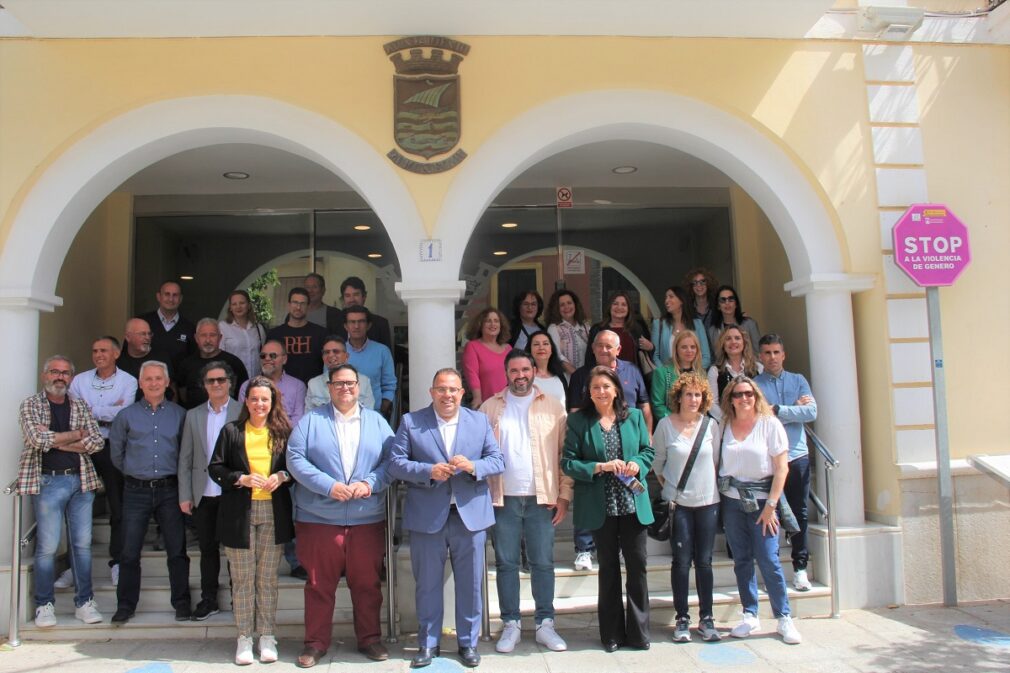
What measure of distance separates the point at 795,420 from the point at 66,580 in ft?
16.7

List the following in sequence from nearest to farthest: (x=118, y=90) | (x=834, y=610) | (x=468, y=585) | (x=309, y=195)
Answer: (x=468, y=585) < (x=834, y=610) < (x=118, y=90) < (x=309, y=195)

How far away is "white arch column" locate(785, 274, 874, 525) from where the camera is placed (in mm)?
5762

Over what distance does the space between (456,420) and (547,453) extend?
1.93ft

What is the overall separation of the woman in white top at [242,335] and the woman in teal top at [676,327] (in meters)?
3.23

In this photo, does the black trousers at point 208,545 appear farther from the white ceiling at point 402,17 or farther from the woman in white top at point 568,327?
the white ceiling at point 402,17

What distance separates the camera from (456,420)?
15.5 feet

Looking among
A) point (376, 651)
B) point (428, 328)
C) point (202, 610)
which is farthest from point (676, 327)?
point (202, 610)

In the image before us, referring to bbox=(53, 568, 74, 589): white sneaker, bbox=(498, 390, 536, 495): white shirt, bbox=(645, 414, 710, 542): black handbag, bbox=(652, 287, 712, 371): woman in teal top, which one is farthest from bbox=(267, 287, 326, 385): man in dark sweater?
bbox=(645, 414, 710, 542): black handbag

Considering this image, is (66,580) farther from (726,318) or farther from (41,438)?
(726,318)

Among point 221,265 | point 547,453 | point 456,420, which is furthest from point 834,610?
point 221,265

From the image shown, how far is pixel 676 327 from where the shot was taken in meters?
6.32

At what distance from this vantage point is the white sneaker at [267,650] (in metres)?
4.57

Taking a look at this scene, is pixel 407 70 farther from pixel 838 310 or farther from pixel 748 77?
pixel 838 310

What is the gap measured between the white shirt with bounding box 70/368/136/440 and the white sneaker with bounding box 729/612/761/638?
4.23 meters
